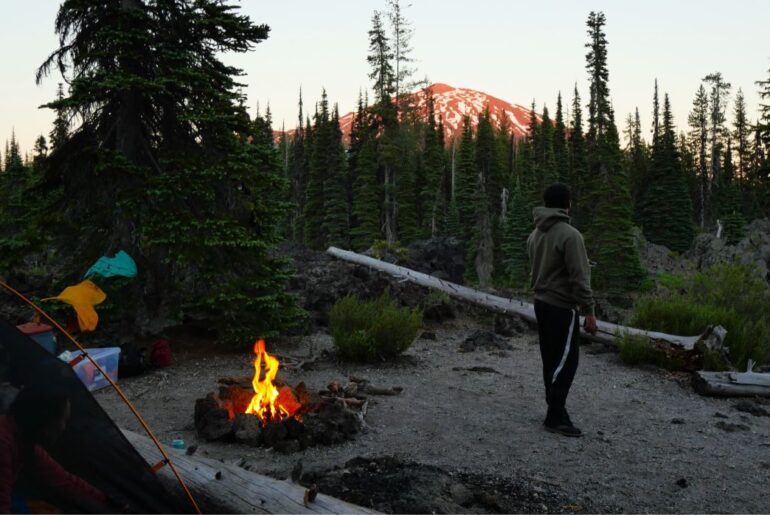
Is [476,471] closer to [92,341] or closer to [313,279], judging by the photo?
[92,341]

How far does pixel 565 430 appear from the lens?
5336 millimetres

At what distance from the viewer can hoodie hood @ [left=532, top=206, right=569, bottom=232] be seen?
213 inches

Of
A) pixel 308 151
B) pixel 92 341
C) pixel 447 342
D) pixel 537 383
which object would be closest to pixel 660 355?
pixel 537 383

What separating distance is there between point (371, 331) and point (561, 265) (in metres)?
3.77

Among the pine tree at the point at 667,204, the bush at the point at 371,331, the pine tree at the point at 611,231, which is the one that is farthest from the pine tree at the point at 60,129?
the pine tree at the point at 667,204

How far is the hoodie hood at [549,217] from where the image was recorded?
5418 millimetres

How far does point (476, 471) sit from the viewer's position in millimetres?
4359

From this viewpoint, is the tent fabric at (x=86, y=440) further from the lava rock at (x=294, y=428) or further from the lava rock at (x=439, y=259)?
the lava rock at (x=439, y=259)

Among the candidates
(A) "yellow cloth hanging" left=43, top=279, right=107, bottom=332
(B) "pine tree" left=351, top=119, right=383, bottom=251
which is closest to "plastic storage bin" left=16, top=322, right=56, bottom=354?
(A) "yellow cloth hanging" left=43, top=279, right=107, bottom=332

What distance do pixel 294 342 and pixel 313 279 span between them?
16.8ft

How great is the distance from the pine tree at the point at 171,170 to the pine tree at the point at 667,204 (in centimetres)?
4656

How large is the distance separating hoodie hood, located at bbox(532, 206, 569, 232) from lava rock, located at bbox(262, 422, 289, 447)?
10.2 ft

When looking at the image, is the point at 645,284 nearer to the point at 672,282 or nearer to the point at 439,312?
the point at 672,282

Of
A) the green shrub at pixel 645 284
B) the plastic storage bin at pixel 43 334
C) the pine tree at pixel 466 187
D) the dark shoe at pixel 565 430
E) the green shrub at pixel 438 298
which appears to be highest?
the pine tree at pixel 466 187
